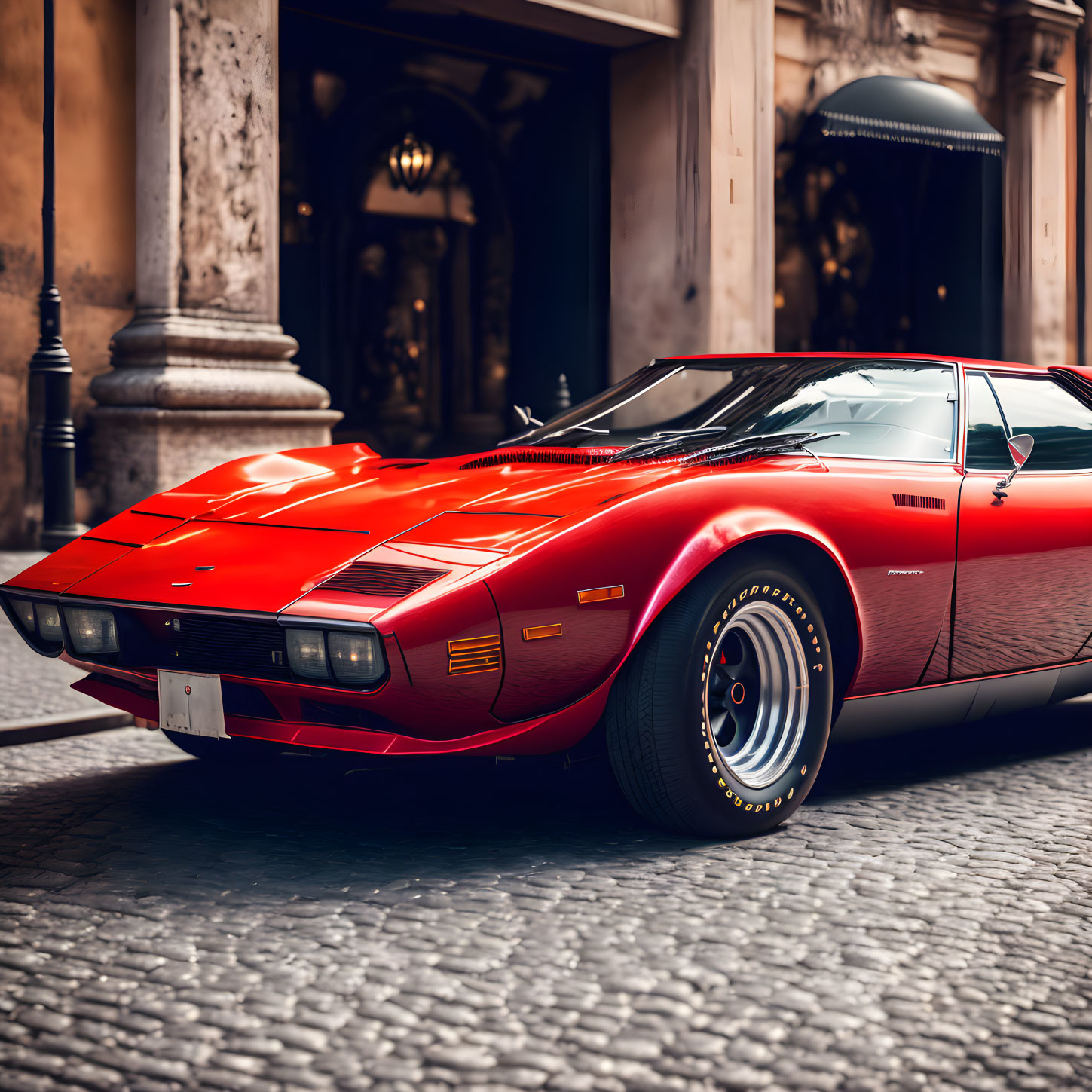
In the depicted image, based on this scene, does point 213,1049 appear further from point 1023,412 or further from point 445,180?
point 445,180

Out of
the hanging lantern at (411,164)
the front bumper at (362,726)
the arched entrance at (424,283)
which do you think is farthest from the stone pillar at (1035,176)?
the front bumper at (362,726)

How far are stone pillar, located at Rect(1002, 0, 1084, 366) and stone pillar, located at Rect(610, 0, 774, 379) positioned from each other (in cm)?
446

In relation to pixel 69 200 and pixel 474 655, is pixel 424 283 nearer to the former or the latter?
pixel 69 200

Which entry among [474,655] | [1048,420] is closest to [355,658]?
[474,655]

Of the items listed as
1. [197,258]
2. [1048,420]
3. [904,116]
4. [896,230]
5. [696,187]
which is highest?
[904,116]

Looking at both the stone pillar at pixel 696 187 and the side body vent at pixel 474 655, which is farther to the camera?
the stone pillar at pixel 696 187

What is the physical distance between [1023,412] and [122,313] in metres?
6.59

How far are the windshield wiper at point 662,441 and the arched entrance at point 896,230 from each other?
34.3 feet

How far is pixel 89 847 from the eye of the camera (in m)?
3.69

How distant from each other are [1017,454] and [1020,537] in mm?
274

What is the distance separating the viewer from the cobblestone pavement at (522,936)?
2.43 metres

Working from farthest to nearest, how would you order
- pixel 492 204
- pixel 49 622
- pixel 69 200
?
pixel 492 204, pixel 69 200, pixel 49 622

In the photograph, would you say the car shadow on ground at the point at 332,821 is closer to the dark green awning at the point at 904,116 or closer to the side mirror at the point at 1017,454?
the side mirror at the point at 1017,454

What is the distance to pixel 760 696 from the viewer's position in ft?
12.9
